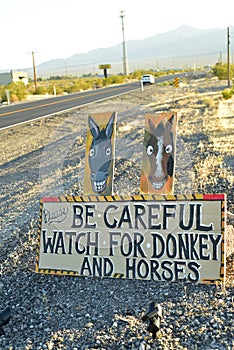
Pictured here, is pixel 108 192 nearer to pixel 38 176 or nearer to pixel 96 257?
pixel 96 257

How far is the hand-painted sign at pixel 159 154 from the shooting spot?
652 cm

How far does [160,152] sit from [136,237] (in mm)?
1299

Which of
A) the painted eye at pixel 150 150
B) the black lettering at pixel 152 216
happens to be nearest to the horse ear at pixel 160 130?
the painted eye at pixel 150 150

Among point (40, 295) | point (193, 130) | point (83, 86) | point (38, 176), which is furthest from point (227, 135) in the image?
point (83, 86)

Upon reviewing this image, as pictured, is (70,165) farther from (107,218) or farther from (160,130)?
(107,218)

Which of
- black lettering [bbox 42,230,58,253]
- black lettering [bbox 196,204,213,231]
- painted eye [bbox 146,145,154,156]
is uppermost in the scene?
painted eye [bbox 146,145,154,156]

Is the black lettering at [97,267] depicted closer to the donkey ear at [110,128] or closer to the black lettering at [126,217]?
the black lettering at [126,217]

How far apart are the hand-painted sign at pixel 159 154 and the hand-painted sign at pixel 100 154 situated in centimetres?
47

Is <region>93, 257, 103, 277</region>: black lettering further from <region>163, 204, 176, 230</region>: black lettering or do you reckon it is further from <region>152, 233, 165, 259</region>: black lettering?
<region>163, 204, 176, 230</region>: black lettering

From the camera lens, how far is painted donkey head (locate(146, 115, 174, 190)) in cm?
653

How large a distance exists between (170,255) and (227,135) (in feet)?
38.8

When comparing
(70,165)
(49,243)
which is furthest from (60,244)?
(70,165)

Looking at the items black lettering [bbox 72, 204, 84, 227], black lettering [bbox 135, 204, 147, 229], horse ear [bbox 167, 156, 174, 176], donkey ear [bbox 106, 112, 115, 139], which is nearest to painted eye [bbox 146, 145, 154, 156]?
horse ear [bbox 167, 156, 174, 176]

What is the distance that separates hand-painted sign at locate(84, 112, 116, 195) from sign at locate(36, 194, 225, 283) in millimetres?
512
